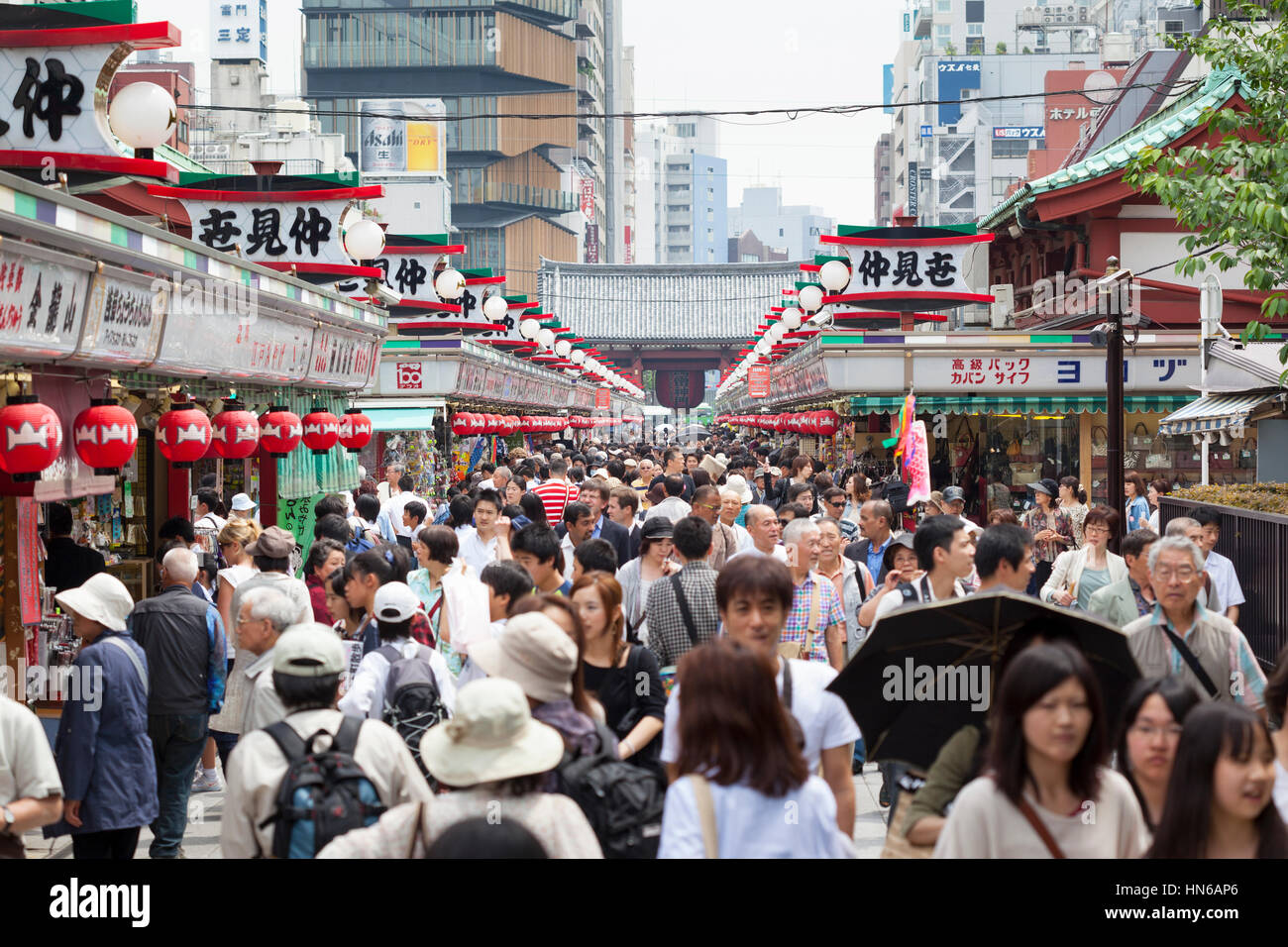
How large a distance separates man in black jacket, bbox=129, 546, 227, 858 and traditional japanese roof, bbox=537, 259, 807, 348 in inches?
3185

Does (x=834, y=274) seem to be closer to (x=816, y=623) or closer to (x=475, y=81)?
(x=816, y=623)

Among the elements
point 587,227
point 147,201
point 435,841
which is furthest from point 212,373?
point 587,227

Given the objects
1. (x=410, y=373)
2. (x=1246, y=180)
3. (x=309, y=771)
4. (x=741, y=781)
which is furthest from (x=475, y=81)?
(x=741, y=781)

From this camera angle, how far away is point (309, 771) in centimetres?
430

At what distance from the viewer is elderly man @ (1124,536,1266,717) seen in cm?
616

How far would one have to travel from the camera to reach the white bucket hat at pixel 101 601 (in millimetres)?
6254

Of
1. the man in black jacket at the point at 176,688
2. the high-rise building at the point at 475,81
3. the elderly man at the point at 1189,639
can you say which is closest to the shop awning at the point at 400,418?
the man in black jacket at the point at 176,688

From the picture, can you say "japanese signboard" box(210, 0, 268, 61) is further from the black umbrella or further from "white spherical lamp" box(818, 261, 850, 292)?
the black umbrella

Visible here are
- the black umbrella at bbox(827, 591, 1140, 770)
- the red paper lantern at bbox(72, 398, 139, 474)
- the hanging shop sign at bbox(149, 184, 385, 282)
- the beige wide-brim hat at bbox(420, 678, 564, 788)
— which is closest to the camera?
the beige wide-brim hat at bbox(420, 678, 564, 788)

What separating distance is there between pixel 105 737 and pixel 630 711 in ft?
7.77

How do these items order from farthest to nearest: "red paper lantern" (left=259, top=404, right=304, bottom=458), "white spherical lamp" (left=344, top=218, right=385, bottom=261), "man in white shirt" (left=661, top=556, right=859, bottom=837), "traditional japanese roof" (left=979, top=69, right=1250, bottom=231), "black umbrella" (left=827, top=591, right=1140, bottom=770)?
"traditional japanese roof" (left=979, top=69, right=1250, bottom=231)
"white spherical lamp" (left=344, top=218, right=385, bottom=261)
"red paper lantern" (left=259, top=404, right=304, bottom=458)
"black umbrella" (left=827, top=591, right=1140, bottom=770)
"man in white shirt" (left=661, top=556, right=859, bottom=837)

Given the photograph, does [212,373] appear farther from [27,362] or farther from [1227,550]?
[1227,550]

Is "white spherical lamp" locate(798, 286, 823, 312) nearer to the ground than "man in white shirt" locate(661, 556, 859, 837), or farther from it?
farther from it

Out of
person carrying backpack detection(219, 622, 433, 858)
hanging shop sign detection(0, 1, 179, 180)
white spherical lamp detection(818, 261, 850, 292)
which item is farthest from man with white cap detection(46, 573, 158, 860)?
white spherical lamp detection(818, 261, 850, 292)
